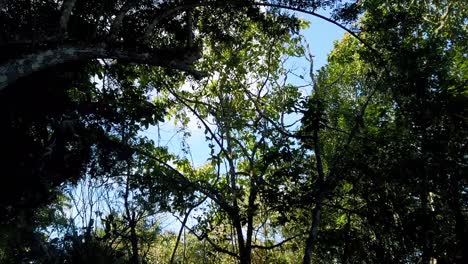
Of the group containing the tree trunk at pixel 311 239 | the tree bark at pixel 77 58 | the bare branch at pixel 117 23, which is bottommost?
the tree trunk at pixel 311 239

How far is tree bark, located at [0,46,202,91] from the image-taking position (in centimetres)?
451

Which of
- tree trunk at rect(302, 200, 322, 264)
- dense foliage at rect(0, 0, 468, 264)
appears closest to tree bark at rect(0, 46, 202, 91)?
dense foliage at rect(0, 0, 468, 264)

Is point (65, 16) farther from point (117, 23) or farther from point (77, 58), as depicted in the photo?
point (117, 23)

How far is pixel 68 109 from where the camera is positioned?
6758 mm

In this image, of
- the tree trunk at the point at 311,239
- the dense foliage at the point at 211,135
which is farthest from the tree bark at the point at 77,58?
the tree trunk at the point at 311,239

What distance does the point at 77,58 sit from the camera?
5188 mm

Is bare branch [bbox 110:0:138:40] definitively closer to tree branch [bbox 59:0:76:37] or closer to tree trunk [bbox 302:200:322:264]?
tree branch [bbox 59:0:76:37]

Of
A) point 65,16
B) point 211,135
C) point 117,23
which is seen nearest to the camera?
point 65,16

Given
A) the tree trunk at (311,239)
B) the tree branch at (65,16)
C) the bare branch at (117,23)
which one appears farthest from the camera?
the tree trunk at (311,239)

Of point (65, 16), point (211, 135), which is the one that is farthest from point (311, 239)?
point (65, 16)

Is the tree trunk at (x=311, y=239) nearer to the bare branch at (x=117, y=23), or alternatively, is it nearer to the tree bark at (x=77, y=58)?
A: the tree bark at (x=77, y=58)

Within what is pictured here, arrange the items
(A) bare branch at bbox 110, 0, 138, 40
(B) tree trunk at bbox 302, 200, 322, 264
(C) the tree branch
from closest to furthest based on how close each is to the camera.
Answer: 1. (C) the tree branch
2. (A) bare branch at bbox 110, 0, 138, 40
3. (B) tree trunk at bbox 302, 200, 322, 264

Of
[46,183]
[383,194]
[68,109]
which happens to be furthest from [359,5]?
[46,183]

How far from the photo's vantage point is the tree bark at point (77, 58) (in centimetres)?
451
